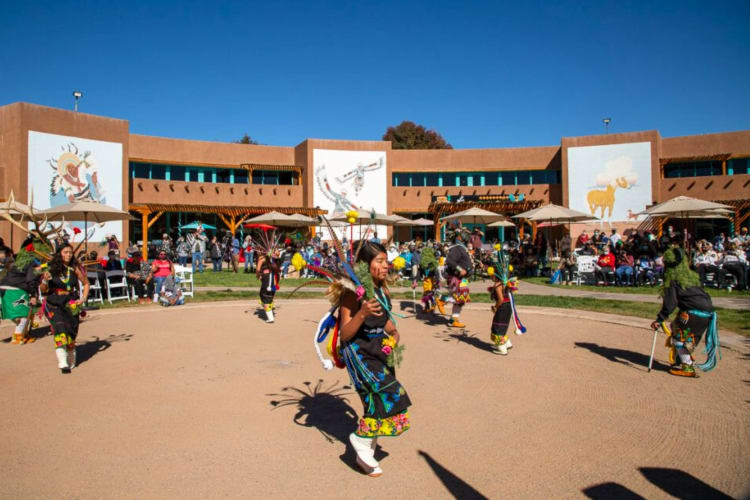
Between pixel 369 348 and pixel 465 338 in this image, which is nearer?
pixel 369 348

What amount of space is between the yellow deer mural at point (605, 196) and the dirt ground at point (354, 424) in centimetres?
2470

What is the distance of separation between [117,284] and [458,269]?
10.0 metres

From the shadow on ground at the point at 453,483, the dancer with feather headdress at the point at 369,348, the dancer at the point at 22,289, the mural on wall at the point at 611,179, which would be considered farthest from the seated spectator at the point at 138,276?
the mural on wall at the point at 611,179

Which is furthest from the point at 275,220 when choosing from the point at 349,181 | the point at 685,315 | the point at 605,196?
the point at 605,196

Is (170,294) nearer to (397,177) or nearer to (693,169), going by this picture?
(397,177)

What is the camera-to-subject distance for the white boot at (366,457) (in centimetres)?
351

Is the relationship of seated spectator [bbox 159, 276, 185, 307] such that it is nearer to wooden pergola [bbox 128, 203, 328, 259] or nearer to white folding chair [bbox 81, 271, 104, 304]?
white folding chair [bbox 81, 271, 104, 304]

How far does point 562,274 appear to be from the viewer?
1775 cm

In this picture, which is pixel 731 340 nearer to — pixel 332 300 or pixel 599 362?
pixel 599 362

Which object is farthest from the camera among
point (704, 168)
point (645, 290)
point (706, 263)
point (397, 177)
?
point (397, 177)

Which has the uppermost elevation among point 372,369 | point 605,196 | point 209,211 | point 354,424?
point 605,196

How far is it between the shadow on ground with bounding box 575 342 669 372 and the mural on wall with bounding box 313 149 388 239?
23.6m

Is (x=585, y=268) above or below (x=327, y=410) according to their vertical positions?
above

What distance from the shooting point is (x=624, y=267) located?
15922mm
